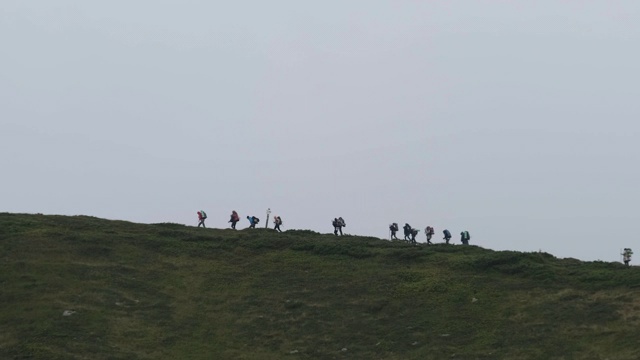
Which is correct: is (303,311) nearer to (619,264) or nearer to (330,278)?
(330,278)

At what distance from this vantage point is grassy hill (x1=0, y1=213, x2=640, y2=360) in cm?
3791

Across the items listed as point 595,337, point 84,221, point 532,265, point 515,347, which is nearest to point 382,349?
point 515,347

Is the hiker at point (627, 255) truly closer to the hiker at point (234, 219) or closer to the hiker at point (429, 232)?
the hiker at point (429, 232)

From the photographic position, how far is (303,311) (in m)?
43.7

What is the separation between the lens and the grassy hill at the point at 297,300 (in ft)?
124

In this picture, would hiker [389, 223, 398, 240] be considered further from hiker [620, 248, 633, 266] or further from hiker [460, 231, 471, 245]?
hiker [620, 248, 633, 266]

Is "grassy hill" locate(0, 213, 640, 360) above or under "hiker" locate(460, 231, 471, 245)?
under

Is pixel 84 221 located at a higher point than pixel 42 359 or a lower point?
higher

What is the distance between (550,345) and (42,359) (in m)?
21.0

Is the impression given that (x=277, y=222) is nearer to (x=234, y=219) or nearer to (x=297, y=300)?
(x=234, y=219)

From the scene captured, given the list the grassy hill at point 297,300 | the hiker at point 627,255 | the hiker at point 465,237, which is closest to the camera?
the grassy hill at point 297,300

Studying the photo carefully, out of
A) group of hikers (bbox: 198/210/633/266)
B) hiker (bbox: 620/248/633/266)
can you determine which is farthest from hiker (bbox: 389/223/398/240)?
hiker (bbox: 620/248/633/266)

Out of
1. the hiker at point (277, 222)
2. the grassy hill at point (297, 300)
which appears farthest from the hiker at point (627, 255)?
the hiker at point (277, 222)

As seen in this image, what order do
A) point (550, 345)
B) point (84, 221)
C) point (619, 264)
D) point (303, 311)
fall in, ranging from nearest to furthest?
point (550, 345), point (303, 311), point (619, 264), point (84, 221)
